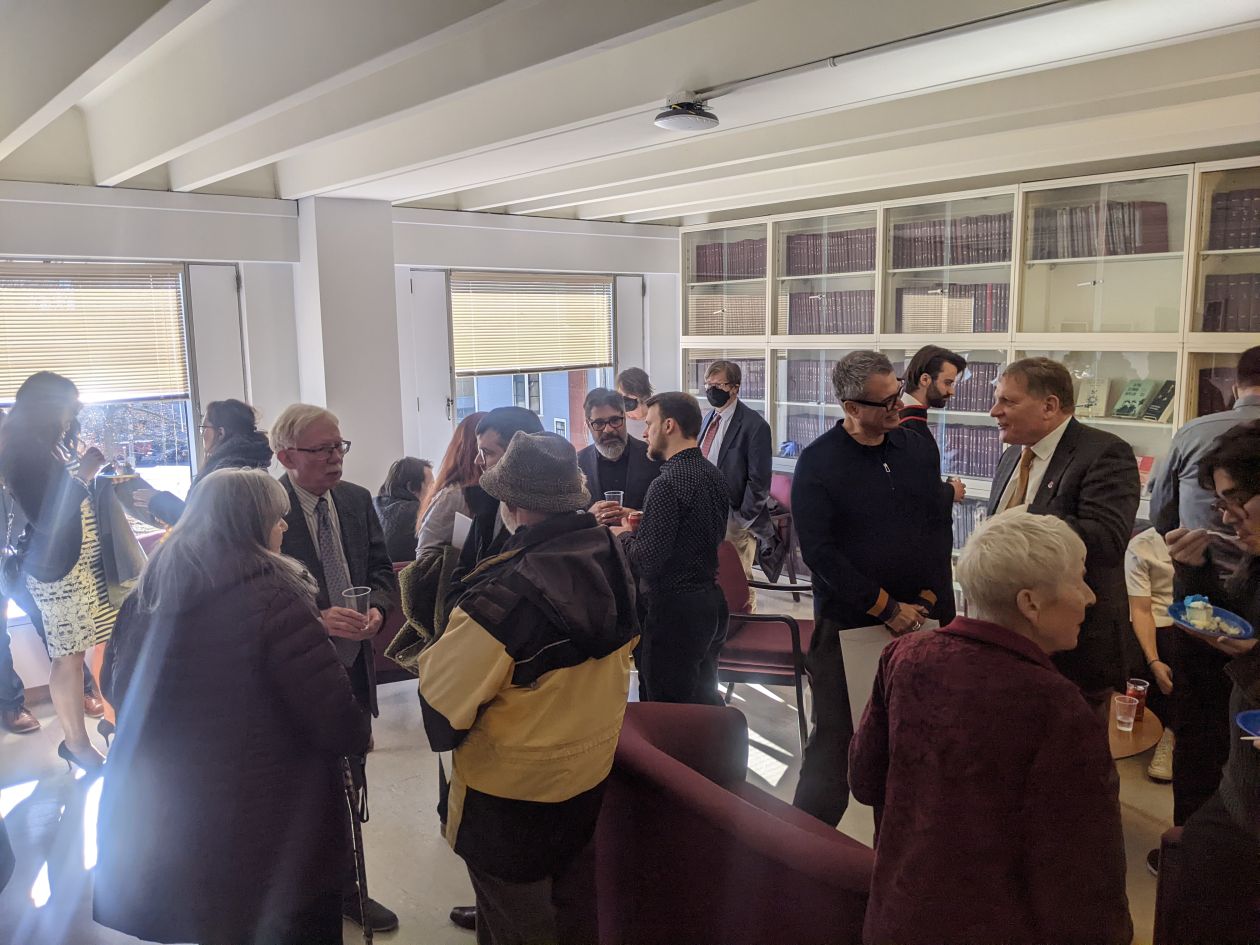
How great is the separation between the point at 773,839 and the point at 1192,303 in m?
4.17

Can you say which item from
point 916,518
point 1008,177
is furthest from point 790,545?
point 916,518

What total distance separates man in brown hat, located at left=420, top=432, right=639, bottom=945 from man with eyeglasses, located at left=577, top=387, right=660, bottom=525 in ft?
6.25

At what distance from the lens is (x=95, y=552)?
139 inches

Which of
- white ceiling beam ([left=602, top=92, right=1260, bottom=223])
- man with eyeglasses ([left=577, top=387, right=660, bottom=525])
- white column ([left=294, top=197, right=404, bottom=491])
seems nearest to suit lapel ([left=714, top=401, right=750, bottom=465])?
man with eyeglasses ([left=577, top=387, right=660, bottom=525])

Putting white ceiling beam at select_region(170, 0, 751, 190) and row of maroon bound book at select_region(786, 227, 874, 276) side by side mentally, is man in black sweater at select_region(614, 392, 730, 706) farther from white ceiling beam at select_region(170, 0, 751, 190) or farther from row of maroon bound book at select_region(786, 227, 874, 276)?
row of maroon bound book at select_region(786, 227, 874, 276)

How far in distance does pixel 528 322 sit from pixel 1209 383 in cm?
441

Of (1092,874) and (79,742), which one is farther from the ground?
(1092,874)

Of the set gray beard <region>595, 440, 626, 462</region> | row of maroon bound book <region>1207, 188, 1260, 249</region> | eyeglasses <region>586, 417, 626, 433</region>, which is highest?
row of maroon bound book <region>1207, 188, 1260, 249</region>

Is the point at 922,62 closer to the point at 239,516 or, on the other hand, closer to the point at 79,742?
the point at 239,516

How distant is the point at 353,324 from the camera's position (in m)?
4.92

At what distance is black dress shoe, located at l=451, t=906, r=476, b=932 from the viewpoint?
2621 millimetres

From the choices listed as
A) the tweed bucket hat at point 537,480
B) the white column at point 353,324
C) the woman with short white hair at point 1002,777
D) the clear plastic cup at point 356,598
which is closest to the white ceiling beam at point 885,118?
the white column at point 353,324

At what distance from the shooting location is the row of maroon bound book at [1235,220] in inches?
171

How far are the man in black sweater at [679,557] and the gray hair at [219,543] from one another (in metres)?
1.29
